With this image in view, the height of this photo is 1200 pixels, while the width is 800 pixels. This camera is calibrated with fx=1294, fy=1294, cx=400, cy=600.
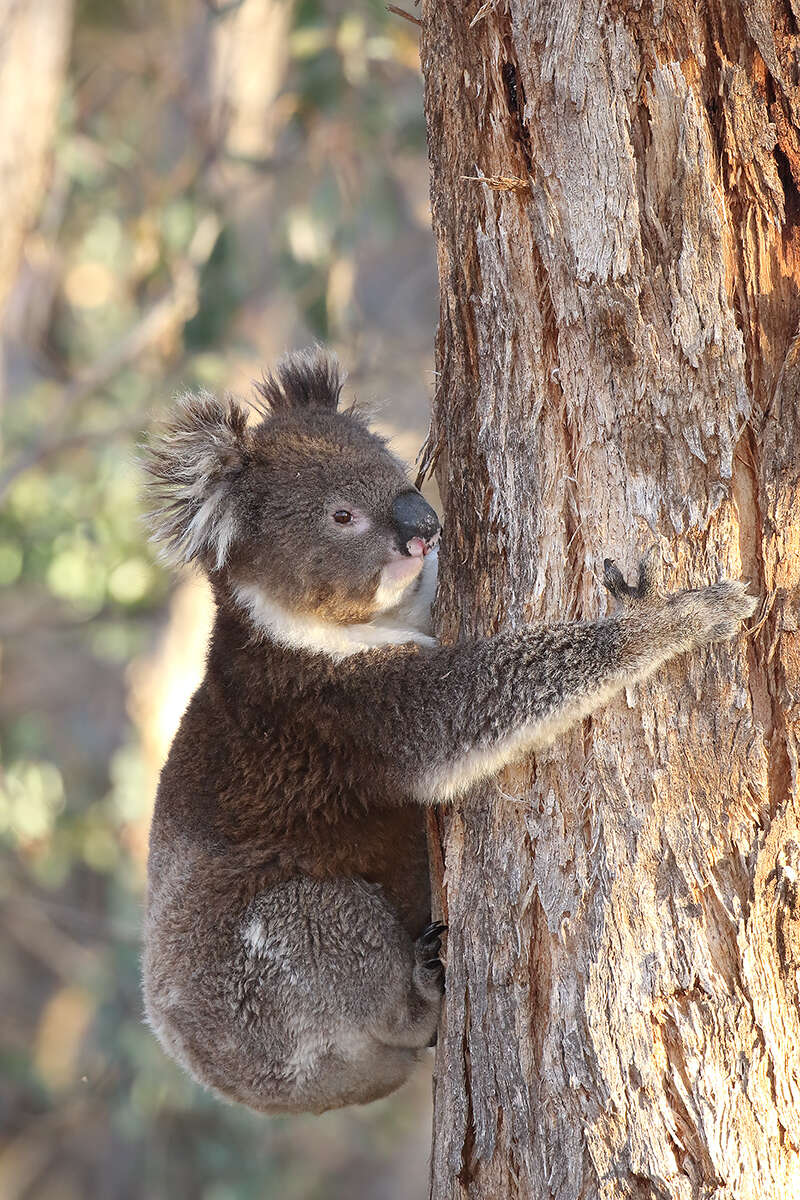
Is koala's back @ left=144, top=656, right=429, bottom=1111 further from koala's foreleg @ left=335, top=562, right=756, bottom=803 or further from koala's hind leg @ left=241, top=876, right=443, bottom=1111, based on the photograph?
koala's foreleg @ left=335, top=562, right=756, bottom=803

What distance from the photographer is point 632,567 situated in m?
2.38

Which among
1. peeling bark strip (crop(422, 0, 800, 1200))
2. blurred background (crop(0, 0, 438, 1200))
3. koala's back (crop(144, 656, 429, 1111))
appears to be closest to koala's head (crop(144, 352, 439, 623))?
koala's back (crop(144, 656, 429, 1111))

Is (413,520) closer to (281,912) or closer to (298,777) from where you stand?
(298,777)

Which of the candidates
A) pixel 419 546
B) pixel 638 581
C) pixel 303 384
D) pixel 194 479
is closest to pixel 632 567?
pixel 638 581

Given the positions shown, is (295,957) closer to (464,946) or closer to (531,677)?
(464,946)

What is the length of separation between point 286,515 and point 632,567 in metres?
0.94

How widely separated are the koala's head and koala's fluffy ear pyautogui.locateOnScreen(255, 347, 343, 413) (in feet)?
0.96

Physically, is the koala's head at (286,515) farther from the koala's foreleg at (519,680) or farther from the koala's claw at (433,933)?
the koala's claw at (433,933)

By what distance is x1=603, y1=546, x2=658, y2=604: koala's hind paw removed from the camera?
2.35m

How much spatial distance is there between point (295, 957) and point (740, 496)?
1419mm

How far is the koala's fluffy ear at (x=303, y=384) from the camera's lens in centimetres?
339

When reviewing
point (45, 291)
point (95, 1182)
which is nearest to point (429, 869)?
point (45, 291)

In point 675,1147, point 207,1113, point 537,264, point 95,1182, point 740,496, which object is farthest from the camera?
point 95,1182

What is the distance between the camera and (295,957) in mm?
2883
